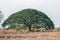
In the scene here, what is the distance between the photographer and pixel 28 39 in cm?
427

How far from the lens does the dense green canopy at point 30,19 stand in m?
10.2

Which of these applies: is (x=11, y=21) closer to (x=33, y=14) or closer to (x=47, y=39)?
(x=33, y=14)

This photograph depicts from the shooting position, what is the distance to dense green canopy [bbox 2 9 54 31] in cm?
1019

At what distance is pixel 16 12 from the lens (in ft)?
35.6

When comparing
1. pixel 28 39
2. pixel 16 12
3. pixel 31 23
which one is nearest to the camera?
pixel 28 39

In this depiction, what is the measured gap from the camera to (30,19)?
33.8 ft

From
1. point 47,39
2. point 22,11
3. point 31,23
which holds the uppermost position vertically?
point 22,11

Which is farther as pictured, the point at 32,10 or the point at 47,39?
the point at 32,10

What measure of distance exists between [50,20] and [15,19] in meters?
1.71

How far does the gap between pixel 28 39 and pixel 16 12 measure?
664cm

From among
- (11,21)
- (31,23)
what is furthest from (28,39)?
(11,21)

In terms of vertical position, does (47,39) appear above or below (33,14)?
below

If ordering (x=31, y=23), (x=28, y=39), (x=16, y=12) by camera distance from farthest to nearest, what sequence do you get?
(x=16, y=12)
(x=31, y=23)
(x=28, y=39)

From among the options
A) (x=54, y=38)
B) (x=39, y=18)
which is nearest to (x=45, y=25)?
(x=39, y=18)
